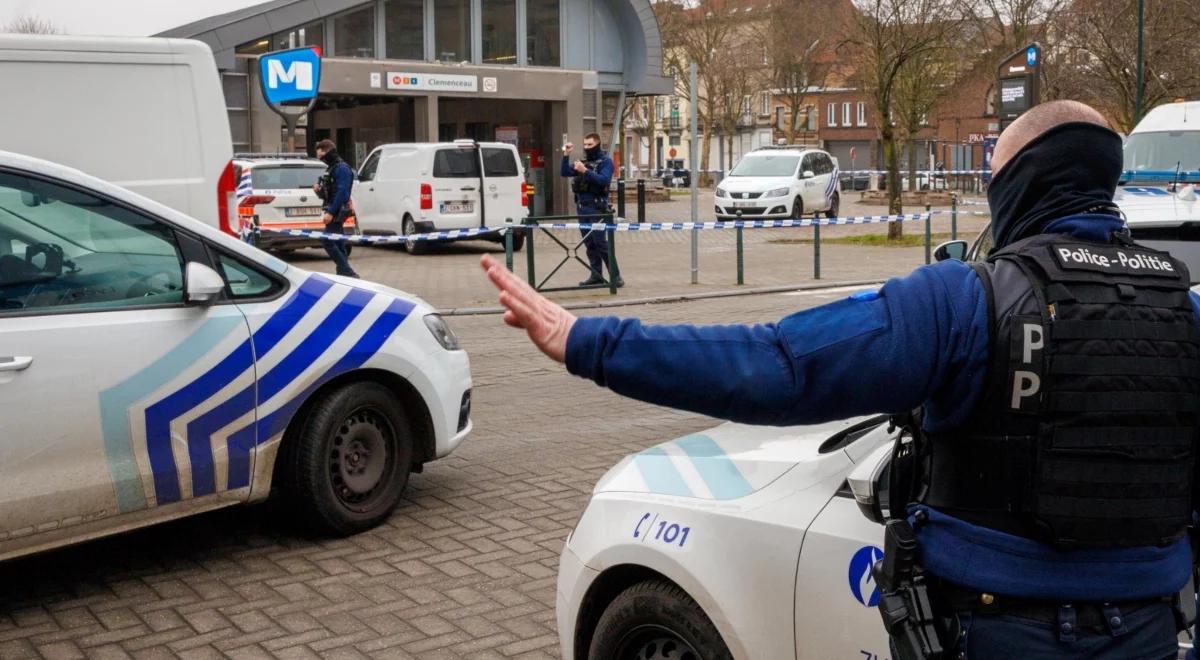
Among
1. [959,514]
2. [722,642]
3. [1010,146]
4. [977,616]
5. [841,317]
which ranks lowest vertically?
[722,642]

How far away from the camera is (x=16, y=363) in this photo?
507 cm

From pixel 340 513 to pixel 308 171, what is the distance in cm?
1716

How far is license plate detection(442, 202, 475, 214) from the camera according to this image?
A: 917 inches

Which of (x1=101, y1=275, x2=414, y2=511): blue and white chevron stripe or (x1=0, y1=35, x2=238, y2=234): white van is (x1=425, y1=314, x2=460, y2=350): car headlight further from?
(x1=0, y1=35, x2=238, y2=234): white van

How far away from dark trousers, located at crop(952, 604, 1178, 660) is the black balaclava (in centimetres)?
69

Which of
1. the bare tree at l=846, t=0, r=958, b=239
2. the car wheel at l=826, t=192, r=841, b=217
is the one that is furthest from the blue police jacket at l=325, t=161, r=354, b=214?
the car wheel at l=826, t=192, r=841, b=217

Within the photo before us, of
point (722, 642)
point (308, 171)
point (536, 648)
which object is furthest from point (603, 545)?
point (308, 171)

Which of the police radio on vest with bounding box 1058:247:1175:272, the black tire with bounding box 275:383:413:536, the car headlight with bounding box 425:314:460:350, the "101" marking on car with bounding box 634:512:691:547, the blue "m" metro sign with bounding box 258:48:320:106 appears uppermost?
the blue "m" metro sign with bounding box 258:48:320:106

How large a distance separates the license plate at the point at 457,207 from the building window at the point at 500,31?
1303 centimetres

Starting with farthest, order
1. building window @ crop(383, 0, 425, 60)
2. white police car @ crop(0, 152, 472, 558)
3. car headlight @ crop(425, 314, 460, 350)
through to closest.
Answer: building window @ crop(383, 0, 425, 60), car headlight @ crop(425, 314, 460, 350), white police car @ crop(0, 152, 472, 558)

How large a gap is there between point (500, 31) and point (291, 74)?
9867 mm

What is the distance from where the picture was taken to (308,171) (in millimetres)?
22594

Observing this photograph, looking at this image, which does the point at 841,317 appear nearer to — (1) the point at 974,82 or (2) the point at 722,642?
(2) the point at 722,642

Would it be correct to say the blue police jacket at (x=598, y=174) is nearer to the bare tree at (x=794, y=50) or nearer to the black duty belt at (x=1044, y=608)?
the black duty belt at (x=1044, y=608)
